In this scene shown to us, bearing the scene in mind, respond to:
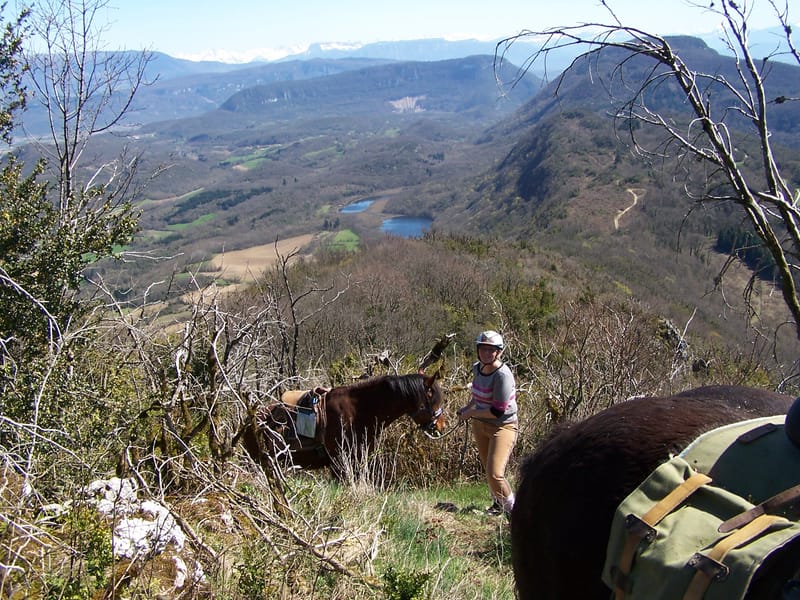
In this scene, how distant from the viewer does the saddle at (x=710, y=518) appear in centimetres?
130

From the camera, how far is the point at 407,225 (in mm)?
90562

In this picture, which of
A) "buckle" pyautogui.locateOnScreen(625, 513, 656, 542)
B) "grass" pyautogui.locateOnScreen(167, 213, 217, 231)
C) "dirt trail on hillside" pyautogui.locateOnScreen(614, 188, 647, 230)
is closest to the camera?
"buckle" pyautogui.locateOnScreen(625, 513, 656, 542)

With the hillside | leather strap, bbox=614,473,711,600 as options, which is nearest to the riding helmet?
the hillside

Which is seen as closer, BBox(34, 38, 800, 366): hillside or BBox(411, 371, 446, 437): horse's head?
BBox(411, 371, 446, 437): horse's head

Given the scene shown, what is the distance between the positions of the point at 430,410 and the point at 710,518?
3.93 metres

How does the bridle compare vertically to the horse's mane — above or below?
below

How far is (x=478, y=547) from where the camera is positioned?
3.72 meters

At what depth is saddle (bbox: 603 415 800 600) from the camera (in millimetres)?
1303

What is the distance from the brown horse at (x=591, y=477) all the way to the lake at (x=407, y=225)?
259 ft

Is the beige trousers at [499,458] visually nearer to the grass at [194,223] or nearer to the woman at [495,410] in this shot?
the woman at [495,410]

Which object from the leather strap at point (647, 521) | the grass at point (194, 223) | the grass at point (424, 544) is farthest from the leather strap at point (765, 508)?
the grass at point (194, 223)

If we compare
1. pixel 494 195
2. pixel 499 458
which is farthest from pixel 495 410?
pixel 494 195

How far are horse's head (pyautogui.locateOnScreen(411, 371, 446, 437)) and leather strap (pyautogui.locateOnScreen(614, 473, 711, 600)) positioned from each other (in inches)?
149

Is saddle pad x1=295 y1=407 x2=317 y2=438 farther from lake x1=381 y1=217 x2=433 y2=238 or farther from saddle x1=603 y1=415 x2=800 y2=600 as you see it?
lake x1=381 y1=217 x2=433 y2=238
